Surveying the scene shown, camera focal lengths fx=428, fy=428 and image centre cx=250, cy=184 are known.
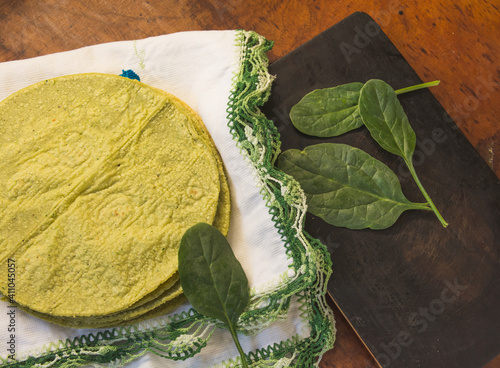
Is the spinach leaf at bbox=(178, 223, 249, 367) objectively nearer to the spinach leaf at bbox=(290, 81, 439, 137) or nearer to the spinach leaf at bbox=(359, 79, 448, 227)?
the spinach leaf at bbox=(290, 81, 439, 137)

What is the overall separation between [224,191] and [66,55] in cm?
76

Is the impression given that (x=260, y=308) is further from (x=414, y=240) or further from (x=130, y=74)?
(x=130, y=74)

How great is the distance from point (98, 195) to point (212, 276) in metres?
0.42

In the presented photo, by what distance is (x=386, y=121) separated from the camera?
4.71 feet

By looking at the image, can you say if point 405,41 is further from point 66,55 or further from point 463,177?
point 66,55

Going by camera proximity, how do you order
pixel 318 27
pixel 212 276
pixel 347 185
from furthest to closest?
pixel 318 27 → pixel 347 185 → pixel 212 276

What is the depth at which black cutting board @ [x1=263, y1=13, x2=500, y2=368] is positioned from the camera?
4.62 ft

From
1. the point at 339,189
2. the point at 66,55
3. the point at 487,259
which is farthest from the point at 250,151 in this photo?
the point at 487,259

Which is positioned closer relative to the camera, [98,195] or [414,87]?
[98,195]

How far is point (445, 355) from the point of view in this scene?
4.60 feet

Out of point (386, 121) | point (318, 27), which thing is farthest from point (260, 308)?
point (318, 27)

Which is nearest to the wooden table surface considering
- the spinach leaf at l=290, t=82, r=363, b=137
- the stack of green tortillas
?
the spinach leaf at l=290, t=82, r=363, b=137

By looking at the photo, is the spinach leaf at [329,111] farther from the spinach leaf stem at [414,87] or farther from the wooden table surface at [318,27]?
the wooden table surface at [318,27]

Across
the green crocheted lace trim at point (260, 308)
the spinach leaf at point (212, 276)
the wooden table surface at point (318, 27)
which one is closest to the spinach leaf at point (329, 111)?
the green crocheted lace trim at point (260, 308)
